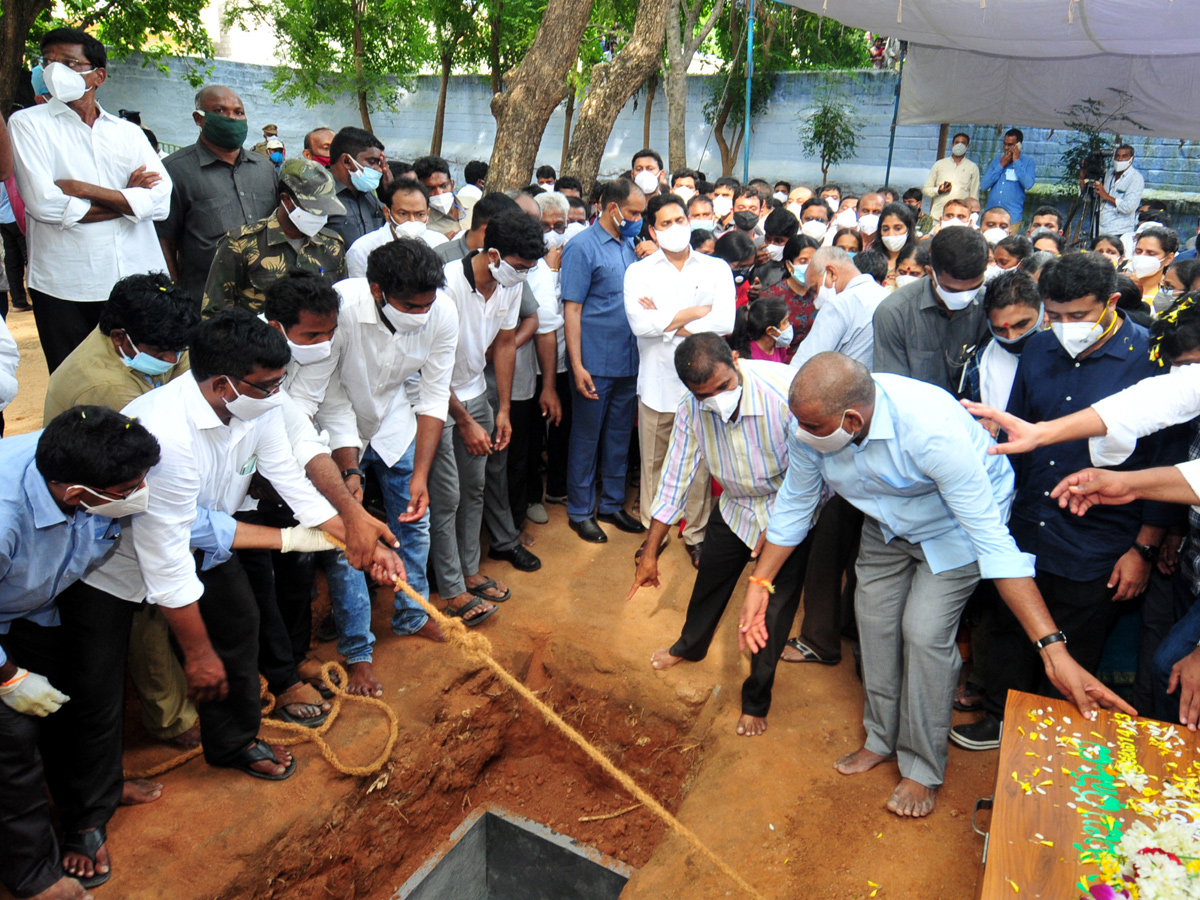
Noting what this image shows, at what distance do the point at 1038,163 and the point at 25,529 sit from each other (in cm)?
1467

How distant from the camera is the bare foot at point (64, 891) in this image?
2.67 m

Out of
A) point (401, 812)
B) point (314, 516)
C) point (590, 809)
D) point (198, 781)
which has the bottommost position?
point (590, 809)

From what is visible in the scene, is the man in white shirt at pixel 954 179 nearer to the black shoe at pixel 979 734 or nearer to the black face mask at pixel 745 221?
the black face mask at pixel 745 221

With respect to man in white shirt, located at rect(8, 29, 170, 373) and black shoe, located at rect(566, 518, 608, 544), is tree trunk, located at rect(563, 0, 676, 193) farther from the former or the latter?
man in white shirt, located at rect(8, 29, 170, 373)

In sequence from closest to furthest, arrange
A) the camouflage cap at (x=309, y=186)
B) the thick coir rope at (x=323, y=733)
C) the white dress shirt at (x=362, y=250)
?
the thick coir rope at (x=323, y=733) → the camouflage cap at (x=309, y=186) → the white dress shirt at (x=362, y=250)

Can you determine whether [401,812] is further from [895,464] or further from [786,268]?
[786,268]

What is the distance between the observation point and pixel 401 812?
153 inches

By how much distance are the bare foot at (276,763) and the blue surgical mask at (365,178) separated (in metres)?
3.08

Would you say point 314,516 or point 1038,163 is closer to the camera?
point 314,516

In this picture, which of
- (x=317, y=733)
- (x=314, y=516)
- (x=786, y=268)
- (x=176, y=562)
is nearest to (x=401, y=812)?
(x=317, y=733)

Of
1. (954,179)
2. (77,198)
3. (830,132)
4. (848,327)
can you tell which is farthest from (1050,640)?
(830,132)

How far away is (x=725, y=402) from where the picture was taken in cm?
351

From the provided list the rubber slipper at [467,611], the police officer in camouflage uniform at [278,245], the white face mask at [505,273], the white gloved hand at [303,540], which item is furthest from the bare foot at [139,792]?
the white face mask at [505,273]

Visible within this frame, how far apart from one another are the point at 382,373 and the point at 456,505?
92cm
